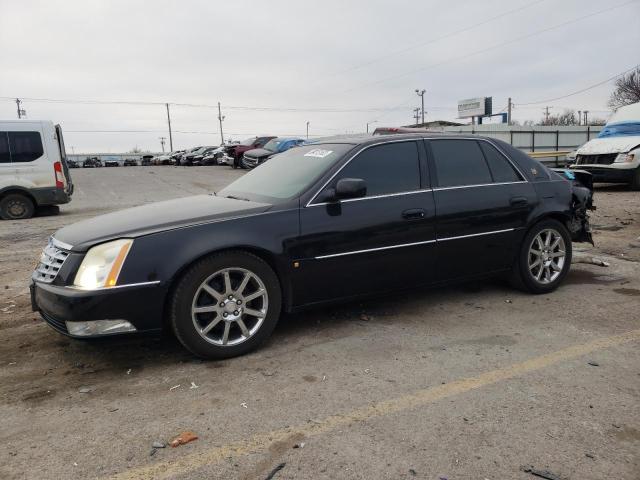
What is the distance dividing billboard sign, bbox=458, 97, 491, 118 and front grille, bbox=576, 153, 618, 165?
4194 centimetres

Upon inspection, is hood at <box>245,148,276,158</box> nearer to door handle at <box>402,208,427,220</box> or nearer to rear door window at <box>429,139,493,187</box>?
rear door window at <box>429,139,493,187</box>

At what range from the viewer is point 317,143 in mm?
4879

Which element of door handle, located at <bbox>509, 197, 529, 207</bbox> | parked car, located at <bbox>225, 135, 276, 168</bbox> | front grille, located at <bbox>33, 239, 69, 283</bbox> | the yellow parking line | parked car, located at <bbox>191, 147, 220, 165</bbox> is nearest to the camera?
the yellow parking line

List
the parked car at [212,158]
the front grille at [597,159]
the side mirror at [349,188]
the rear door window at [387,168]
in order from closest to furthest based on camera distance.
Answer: the side mirror at [349,188]
the rear door window at [387,168]
the front grille at [597,159]
the parked car at [212,158]

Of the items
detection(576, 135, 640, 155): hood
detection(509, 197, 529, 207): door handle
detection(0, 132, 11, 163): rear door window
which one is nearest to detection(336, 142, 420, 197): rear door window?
detection(509, 197, 529, 207): door handle

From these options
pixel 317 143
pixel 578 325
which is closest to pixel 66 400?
pixel 317 143

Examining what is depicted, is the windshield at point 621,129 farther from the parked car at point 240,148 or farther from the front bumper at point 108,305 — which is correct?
the parked car at point 240,148

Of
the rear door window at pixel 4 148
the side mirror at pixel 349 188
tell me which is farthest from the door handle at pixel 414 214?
the rear door window at pixel 4 148

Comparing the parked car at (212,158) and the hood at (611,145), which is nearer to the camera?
the hood at (611,145)

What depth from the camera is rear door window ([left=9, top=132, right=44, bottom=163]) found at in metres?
11.3

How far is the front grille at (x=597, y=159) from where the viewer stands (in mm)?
13852

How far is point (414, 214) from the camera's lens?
14.3 feet

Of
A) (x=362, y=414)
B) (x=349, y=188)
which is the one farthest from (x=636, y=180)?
(x=362, y=414)

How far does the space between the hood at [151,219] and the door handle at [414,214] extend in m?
1.17
